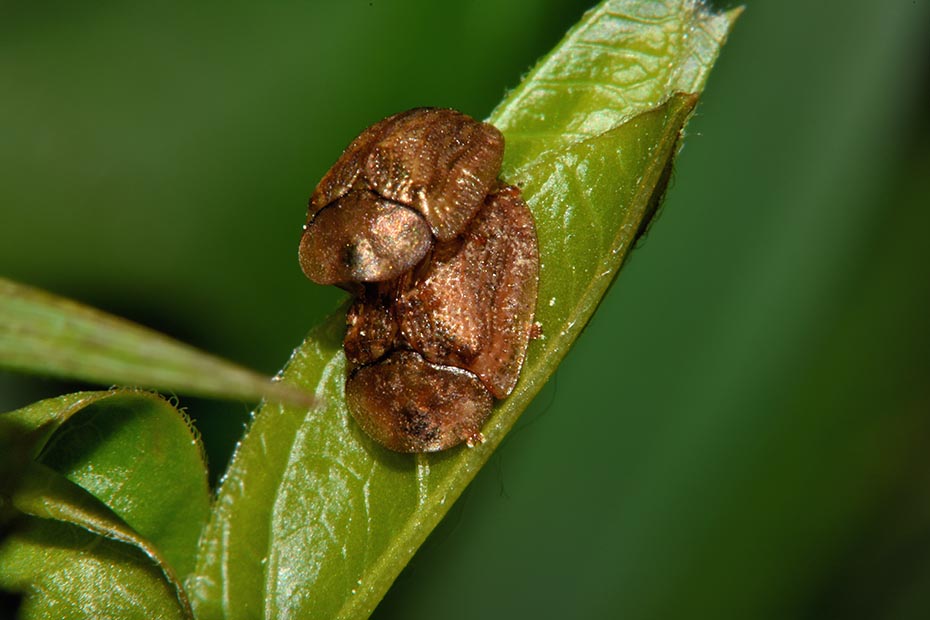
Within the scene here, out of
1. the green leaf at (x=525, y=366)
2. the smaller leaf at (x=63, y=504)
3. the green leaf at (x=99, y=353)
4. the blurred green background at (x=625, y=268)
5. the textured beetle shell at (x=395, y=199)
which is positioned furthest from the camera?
the blurred green background at (x=625, y=268)

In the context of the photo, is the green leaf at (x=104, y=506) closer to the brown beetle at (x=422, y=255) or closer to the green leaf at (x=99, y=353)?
the green leaf at (x=99, y=353)

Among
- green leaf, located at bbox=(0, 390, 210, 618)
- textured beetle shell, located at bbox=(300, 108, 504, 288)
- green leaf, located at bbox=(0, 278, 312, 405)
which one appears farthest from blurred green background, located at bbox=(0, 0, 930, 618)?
green leaf, located at bbox=(0, 278, 312, 405)

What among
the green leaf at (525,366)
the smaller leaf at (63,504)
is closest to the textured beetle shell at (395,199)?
the green leaf at (525,366)

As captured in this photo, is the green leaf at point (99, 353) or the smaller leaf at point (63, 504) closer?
the green leaf at point (99, 353)

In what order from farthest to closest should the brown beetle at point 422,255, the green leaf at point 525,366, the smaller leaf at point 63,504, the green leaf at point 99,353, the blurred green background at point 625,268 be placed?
the blurred green background at point 625,268 < the brown beetle at point 422,255 < the green leaf at point 525,366 < the smaller leaf at point 63,504 < the green leaf at point 99,353

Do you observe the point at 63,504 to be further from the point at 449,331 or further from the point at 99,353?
the point at 449,331

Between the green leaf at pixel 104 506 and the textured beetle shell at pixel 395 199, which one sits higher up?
the textured beetle shell at pixel 395 199

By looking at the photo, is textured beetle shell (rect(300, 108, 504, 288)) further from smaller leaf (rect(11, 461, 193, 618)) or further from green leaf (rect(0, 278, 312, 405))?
green leaf (rect(0, 278, 312, 405))

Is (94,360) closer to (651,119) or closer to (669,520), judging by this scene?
(651,119)
